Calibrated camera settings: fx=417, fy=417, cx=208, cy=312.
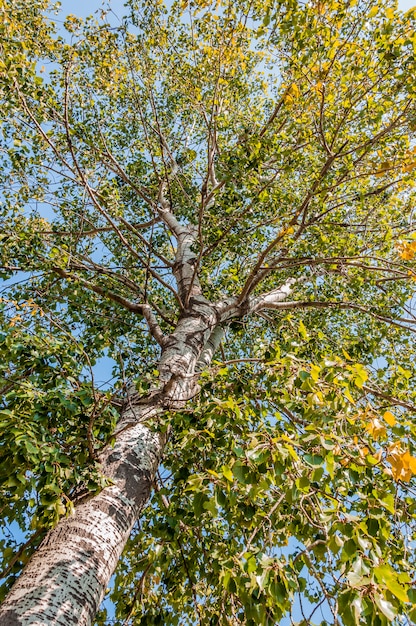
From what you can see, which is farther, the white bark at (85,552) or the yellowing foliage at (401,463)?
the white bark at (85,552)

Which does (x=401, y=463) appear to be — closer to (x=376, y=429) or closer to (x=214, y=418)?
(x=376, y=429)

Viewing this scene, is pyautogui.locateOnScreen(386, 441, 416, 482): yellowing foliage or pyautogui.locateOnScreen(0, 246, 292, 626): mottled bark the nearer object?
pyautogui.locateOnScreen(386, 441, 416, 482): yellowing foliage

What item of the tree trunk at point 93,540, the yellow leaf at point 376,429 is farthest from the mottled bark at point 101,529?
the yellow leaf at point 376,429

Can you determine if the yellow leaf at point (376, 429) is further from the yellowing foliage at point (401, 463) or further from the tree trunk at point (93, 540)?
the tree trunk at point (93, 540)

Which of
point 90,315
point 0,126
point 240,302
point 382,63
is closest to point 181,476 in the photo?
point 240,302

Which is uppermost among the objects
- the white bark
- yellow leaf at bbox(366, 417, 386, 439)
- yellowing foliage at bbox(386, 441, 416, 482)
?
the white bark

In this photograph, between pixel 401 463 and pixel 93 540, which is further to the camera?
pixel 93 540

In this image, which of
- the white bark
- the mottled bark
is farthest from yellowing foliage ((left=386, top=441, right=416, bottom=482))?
the white bark

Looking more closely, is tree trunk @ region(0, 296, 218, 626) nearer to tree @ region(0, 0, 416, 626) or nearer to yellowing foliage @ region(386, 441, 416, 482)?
tree @ region(0, 0, 416, 626)

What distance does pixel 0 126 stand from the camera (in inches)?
206

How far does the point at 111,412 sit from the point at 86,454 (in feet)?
0.91

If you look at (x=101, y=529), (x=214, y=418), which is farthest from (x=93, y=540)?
(x=214, y=418)

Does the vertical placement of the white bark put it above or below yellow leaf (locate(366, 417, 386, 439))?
above

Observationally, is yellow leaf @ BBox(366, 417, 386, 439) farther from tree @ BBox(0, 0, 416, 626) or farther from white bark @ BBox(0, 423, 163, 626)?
white bark @ BBox(0, 423, 163, 626)
